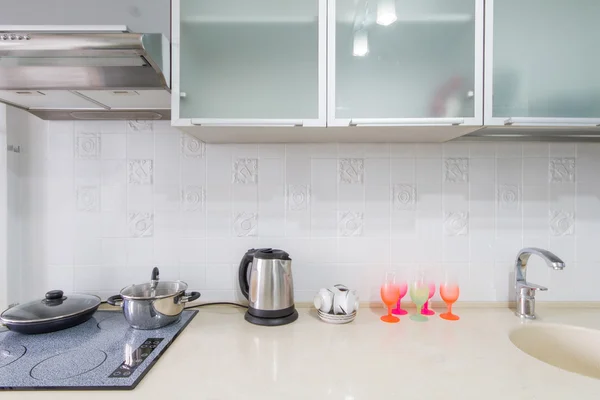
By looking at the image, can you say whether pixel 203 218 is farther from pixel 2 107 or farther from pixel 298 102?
pixel 2 107

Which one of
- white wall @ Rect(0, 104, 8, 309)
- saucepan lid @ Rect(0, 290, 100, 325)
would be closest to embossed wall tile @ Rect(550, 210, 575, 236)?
saucepan lid @ Rect(0, 290, 100, 325)

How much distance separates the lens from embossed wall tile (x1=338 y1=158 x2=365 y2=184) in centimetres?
141

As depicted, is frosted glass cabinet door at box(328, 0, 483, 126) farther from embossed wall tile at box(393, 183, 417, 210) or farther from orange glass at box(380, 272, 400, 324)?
orange glass at box(380, 272, 400, 324)

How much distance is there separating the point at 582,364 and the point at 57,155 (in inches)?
86.2

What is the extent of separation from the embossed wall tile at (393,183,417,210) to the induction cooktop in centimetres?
96

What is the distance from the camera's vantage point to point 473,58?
3.43 ft

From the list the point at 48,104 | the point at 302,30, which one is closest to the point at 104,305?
the point at 48,104

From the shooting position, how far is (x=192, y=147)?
1.40 metres

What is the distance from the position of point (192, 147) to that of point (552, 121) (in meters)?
1.30

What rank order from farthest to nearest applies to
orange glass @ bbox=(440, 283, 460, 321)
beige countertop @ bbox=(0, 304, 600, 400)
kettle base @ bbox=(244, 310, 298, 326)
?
1. orange glass @ bbox=(440, 283, 460, 321)
2. kettle base @ bbox=(244, 310, 298, 326)
3. beige countertop @ bbox=(0, 304, 600, 400)

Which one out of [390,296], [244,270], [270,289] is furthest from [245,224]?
[390,296]

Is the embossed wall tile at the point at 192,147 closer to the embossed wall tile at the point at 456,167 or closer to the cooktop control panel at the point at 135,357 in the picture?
the cooktop control panel at the point at 135,357

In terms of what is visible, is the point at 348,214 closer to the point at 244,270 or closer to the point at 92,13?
the point at 244,270

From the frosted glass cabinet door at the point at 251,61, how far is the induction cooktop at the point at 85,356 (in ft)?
2.38
